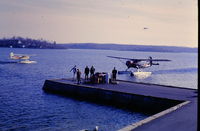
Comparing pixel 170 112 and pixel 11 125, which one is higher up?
pixel 170 112

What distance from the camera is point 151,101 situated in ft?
61.0

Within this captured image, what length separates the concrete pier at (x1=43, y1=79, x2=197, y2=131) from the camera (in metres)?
11.2

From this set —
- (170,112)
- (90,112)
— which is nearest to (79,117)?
(90,112)

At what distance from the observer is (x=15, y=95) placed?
26391 mm

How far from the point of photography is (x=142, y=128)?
1049 cm

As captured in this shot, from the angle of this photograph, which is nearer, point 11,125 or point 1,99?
point 11,125

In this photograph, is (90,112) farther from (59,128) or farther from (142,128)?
(142,128)

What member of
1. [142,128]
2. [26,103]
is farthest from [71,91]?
[142,128]

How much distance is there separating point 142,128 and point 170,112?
12.3 ft

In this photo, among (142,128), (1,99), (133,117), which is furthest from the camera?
(1,99)

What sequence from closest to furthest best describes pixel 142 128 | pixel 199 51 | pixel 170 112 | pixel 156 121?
pixel 199 51 → pixel 142 128 → pixel 156 121 → pixel 170 112

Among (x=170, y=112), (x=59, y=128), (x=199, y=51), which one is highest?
(x=199, y=51)

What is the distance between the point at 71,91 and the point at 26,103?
3.99 meters

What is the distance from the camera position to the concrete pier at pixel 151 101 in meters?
11.2
